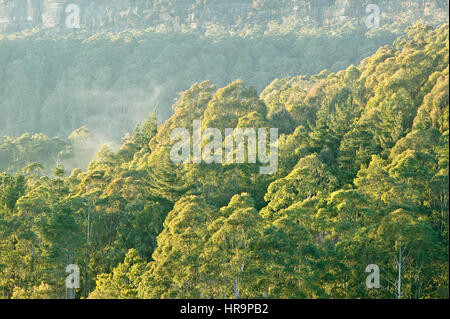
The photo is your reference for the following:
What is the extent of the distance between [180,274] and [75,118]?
119 metres

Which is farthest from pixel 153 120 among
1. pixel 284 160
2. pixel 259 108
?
pixel 284 160

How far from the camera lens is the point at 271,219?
32281mm

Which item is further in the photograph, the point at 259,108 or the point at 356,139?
the point at 259,108

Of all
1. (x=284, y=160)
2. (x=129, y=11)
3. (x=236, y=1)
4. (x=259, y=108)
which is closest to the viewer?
(x=284, y=160)

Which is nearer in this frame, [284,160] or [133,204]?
[133,204]

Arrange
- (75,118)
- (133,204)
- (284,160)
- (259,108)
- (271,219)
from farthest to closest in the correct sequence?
1. (75,118)
2. (259,108)
3. (284,160)
4. (133,204)
5. (271,219)

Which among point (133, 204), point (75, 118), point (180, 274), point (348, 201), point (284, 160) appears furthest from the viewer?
point (75, 118)

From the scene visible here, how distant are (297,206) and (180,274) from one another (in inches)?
303

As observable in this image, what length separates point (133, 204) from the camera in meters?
36.2

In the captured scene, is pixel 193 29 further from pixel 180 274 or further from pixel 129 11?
pixel 180 274

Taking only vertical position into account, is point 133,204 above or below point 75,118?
above

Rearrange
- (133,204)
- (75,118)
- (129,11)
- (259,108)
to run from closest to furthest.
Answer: (133,204)
(259,108)
(75,118)
(129,11)

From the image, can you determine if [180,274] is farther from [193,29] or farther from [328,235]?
[193,29]

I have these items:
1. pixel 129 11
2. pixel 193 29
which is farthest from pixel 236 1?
pixel 129 11
